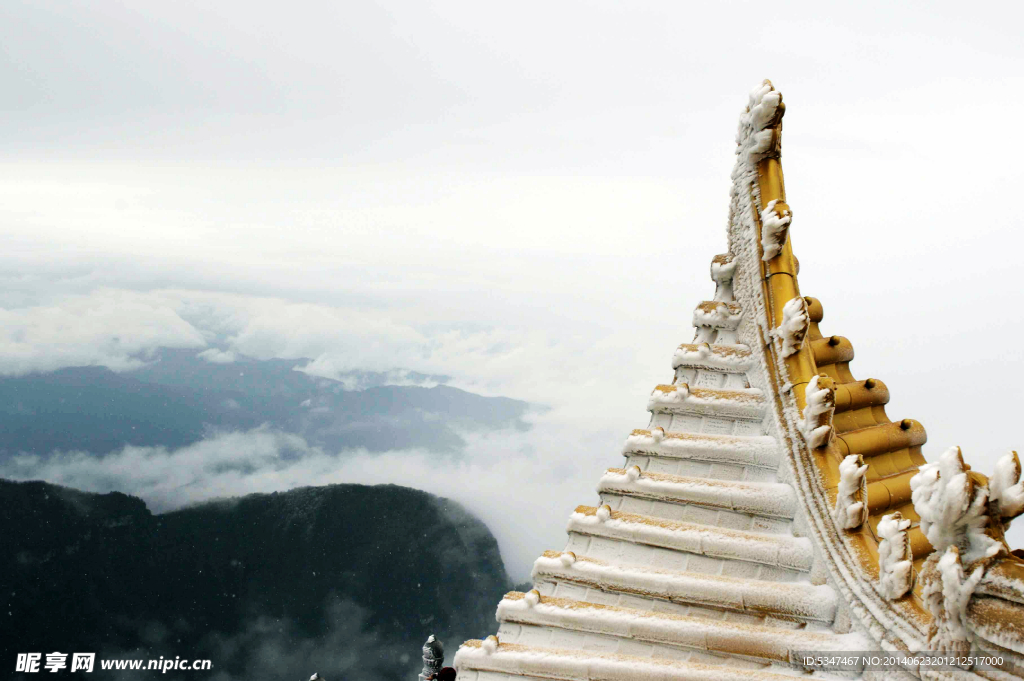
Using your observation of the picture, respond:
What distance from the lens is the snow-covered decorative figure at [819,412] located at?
5535 mm

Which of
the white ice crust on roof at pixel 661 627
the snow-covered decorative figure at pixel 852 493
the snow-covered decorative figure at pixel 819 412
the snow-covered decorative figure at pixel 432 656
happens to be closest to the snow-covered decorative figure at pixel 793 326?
the snow-covered decorative figure at pixel 819 412

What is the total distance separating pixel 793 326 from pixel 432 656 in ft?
16.1

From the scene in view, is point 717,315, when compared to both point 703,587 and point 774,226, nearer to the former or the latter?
point 774,226

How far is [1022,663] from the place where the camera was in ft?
11.4

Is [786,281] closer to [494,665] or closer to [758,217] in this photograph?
[758,217]

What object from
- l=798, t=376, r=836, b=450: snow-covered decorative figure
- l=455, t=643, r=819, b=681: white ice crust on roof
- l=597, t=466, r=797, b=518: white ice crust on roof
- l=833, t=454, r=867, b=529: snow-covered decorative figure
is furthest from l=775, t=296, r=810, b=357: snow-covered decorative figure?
l=455, t=643, r=819, b=681: white ice crust on roof

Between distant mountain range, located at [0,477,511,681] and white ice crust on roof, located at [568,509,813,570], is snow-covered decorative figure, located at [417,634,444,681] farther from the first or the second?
distant mountain range, located at [0,477,511,681]

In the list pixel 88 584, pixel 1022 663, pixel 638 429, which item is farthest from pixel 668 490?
pixel 88 584

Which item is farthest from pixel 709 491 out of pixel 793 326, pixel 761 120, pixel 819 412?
pixel 761 120

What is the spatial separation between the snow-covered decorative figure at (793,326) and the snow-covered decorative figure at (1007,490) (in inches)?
105

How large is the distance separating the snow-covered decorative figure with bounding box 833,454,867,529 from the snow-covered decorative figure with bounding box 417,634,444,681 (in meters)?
4.45

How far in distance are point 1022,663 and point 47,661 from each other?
57.9 ft

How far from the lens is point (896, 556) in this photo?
14.4 feet

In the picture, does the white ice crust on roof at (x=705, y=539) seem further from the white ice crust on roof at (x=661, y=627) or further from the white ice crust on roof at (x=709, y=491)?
the white ice crust on roof at (x=661, y=627)
